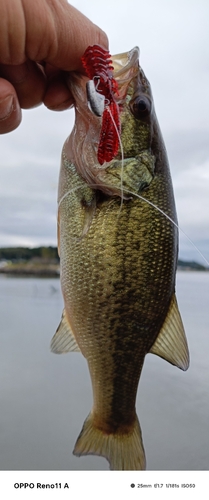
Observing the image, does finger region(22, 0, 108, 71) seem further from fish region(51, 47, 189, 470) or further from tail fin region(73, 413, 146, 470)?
tail fin region(73, 413, 146, 470)

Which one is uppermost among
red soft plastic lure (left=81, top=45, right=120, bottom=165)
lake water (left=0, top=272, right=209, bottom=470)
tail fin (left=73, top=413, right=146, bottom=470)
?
red soft plastic lure (left=81, top=45, right=120, bottom=165)

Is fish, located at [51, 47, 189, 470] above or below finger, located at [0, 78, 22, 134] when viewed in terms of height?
below

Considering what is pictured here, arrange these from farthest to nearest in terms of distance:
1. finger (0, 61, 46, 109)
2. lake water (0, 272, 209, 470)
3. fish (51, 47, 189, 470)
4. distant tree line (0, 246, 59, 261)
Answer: distant tree line (0, 246, 59, 261), lake water (0, 272, 209, 470), finger (0, 61, 46, 109), fish (51, 47, 189, 470)

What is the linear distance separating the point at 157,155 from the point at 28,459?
1.89 meters

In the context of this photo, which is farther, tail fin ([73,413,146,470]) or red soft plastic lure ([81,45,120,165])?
tail fin ([73,413,146,470])

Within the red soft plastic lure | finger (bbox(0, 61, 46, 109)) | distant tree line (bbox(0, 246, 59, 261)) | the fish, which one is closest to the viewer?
the red soft plastic lure

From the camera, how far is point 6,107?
0.88 m

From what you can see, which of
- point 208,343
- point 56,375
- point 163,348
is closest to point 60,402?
point 56,375

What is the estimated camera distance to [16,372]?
134 inches

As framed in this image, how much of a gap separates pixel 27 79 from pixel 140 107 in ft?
0.92

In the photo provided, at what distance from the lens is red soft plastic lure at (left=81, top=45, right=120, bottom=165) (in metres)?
0.71

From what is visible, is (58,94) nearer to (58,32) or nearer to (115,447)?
(58,32)

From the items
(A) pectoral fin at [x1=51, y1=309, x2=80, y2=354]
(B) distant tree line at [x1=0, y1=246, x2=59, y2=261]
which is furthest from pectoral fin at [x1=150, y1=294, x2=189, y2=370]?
(B) distant tree line at [x1=0, y1=246, x2=59, y2=261]

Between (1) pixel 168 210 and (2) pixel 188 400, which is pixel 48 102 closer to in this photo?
(1) pixel 168 210
